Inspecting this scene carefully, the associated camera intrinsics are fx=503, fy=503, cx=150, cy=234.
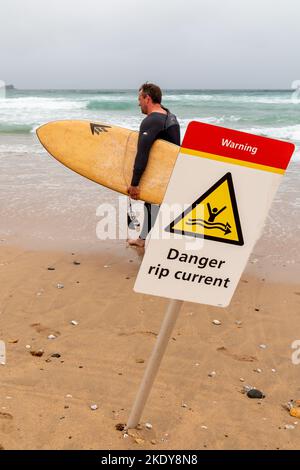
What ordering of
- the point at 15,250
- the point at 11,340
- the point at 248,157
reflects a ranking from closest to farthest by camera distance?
the point at 248,157, the point at 11,340, the point at 15,250

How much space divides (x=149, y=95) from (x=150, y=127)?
0.30m

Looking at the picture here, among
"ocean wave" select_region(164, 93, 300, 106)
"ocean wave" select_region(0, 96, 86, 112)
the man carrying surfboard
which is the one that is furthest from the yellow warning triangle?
"ocean wave" select_region(164, 93, 300, 106)

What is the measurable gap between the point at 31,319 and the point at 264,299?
75.7 inches

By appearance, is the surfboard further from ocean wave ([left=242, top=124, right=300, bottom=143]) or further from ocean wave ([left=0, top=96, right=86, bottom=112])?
ocean wave ([left=0, top=96, right=86, bottom=112])

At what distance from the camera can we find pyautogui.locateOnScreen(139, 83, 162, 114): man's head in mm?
4566

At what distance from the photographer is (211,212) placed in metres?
1.80

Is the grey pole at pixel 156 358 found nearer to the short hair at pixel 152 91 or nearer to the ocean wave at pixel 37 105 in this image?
the short hair at pixel 152 91

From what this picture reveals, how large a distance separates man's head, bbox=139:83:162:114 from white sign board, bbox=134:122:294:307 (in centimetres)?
298

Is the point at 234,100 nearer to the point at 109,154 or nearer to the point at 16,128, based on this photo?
the point at 16,128

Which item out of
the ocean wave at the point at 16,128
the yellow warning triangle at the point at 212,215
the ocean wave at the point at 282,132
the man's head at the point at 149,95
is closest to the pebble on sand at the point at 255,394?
the yellow warning triangle at the point at 212,215

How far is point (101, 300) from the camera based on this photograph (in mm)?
4074
